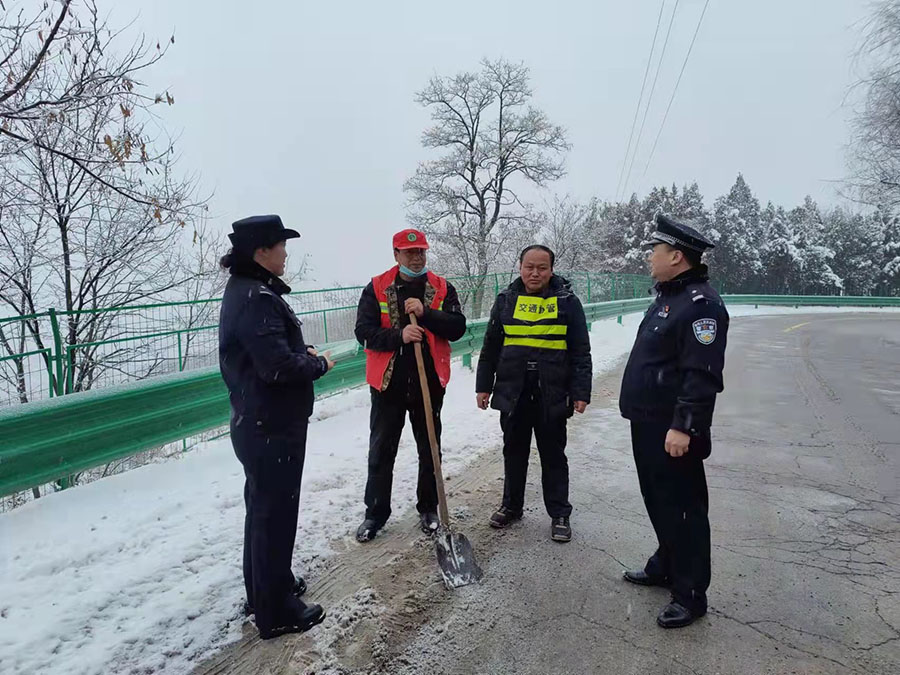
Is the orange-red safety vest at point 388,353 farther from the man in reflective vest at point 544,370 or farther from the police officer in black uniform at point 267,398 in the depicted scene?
the police officer in black uniform at point 267,398

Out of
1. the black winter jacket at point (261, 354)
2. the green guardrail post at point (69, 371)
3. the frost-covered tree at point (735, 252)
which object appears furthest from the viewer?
the frost-covered tree at point (735, 252)

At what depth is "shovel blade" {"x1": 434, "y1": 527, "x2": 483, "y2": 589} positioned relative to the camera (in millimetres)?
2902

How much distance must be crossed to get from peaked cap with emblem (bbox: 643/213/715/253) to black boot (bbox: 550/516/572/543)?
191 centimetres

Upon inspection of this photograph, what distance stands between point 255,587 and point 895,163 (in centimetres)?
2085

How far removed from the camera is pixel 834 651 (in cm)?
235

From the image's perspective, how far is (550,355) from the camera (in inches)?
136

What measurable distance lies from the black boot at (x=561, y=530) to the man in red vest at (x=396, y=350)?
79 centimetres

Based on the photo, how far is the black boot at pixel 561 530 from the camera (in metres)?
3.37

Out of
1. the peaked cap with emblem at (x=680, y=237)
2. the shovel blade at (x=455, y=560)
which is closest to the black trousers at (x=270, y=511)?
the shovel blade at (x=455, y=560)

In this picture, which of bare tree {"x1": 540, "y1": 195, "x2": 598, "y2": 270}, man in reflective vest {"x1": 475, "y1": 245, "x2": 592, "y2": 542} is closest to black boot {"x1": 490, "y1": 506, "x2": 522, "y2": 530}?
man in reflective vest {"x1": 475, "y1": 245, "x2": 592, "y2": 542}

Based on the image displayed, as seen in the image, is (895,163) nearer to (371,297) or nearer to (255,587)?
(371,297)

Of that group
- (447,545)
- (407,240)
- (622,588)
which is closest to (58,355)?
(407,240)

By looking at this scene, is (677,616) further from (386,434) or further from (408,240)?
(408,240)

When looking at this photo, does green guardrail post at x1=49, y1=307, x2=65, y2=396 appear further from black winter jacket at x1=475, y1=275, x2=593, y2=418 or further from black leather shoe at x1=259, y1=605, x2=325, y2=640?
black winter jacket at x1=475, y1=275, x2=593, y2=418
